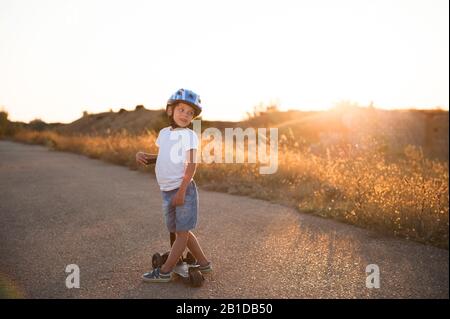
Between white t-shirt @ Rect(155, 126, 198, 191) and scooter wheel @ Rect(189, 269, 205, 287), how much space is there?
72cm

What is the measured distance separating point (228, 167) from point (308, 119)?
55.5 ft

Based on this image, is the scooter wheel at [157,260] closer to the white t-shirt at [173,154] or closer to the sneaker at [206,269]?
the sneaker at [206,269]

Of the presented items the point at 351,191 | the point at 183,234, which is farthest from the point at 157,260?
the point at 351,191

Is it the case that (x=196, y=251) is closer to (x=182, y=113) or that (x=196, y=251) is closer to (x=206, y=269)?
(x=206, y=269)

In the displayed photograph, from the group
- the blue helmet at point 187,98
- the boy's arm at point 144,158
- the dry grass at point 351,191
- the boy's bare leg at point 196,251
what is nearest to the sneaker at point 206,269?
the boy's bare leg at point 196,251

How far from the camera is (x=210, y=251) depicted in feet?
14.3

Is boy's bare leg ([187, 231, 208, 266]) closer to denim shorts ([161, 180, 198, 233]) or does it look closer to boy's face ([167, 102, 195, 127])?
denim shorts ([161, 180, 198, 233])

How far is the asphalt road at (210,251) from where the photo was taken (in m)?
3.39

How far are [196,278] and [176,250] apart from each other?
0.90 feet

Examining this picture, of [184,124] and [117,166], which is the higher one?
[184,124]

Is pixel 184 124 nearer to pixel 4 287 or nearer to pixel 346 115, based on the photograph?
pixel 4 287
